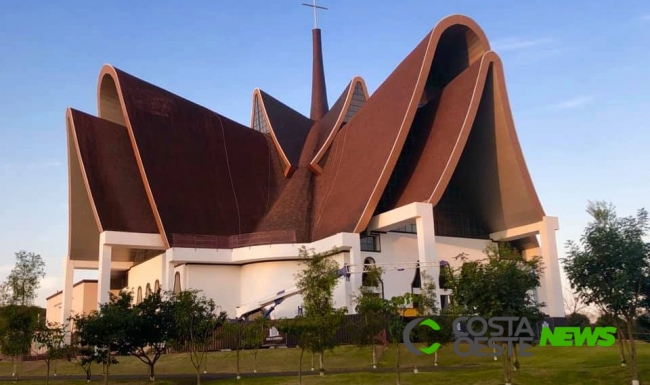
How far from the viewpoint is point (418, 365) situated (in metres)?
27.3

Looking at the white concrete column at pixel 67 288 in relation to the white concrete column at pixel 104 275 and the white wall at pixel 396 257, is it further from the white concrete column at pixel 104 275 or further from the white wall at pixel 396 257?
the white wall at pixel 396 257

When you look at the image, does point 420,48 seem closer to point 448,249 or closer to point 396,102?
point 396,102

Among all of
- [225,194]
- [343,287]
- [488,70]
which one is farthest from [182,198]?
[488,70]

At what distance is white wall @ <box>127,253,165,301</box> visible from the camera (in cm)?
4500

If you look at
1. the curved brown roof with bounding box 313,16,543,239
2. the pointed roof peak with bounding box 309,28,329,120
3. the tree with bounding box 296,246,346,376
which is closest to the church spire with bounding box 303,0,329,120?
the pointed roof peak with bounding box 309,28,329,120

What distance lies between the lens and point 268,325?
29547 millimetres

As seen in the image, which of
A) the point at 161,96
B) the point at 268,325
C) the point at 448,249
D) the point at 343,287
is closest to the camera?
the point at 268,325

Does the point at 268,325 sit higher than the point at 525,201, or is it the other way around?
the point at 525,201

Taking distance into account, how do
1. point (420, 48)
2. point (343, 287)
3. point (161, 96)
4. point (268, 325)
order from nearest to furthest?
point (268, 325), point (343, 287), point (420, 48), point (161, 96)

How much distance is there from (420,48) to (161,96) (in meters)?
20.0

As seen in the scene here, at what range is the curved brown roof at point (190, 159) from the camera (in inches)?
1742

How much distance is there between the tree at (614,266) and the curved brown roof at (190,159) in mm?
28857

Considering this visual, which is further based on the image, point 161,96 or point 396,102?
point 161,96

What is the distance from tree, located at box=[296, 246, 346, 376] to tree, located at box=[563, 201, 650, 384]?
859 centimetres
